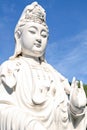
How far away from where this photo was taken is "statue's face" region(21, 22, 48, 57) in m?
6.61

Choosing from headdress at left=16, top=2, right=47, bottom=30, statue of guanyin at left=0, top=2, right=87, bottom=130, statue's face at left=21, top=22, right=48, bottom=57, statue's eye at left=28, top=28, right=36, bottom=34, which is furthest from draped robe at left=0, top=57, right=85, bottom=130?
headdress at left=16, top=2, right=47, bottom=30

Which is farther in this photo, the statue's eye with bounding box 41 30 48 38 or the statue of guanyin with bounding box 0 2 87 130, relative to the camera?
the statue's eye with bounding box 41 30 48 38

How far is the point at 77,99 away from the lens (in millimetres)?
5969

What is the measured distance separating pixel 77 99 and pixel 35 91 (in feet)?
2.16

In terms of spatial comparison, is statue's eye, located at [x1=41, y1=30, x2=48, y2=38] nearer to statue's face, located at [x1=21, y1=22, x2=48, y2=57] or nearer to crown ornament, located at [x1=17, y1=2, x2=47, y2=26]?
statue's face, located at [x1=21, y1=22, x2=48, y2=57]

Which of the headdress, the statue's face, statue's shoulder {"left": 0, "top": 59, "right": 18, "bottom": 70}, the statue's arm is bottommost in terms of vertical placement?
the statue's arm

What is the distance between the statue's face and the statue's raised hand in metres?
0.91

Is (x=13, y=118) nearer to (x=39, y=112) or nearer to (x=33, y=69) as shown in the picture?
(x=39, y=112)

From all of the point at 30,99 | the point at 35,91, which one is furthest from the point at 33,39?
the point at 30,99

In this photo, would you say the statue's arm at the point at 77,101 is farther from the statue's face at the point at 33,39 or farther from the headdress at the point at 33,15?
the headdress at the point at 33,15

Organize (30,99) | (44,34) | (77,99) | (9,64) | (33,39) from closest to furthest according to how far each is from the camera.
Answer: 1. (77,99)
2. (30,99)
3. (9,64)
4. (33,39)
5. (44,34)

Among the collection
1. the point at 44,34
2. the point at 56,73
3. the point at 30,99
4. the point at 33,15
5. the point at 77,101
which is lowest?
the point at 77,101

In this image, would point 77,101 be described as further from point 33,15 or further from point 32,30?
point 33,15

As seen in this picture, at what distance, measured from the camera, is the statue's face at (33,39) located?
661 cm
